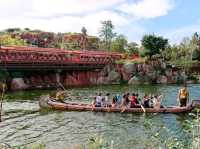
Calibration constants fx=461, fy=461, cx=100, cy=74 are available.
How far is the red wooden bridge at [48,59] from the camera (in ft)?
211

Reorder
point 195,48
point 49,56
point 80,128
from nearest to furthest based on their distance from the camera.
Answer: point 80,128, point 49,56, point 195,48

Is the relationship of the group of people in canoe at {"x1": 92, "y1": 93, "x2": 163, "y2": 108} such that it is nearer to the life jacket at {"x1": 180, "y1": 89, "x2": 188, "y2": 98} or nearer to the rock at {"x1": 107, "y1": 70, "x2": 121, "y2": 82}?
the life jacket at {"x1": 180, "y1": 89, "x2": 188, "y2": 98}

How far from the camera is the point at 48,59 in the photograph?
71.5m

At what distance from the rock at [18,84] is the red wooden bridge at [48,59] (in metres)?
1.64

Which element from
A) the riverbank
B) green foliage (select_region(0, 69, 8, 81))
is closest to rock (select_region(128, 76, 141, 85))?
the riverbank

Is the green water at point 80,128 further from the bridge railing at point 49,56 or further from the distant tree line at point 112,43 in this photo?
the distant tree line at point 112,43

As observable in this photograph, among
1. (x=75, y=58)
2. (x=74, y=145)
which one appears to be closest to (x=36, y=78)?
(x=75, y=58)

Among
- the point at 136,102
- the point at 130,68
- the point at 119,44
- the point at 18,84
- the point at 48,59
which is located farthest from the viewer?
the point at 119,44

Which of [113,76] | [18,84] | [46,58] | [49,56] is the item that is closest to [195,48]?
[113,76]

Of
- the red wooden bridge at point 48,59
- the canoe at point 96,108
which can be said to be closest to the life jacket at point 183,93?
the canoe at point 96,108

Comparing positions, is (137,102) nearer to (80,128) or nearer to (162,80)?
(80,128)

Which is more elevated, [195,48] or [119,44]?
[119,44]

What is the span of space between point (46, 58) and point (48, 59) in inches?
14.2

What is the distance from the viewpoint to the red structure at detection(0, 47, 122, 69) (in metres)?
64.4
